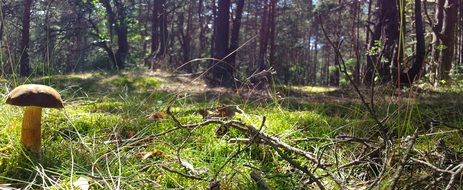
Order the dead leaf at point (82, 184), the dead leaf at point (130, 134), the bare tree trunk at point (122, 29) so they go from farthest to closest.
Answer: the bare tree trunk at point (122, 29) < the dead leaf at point (130, 134) < the dead leaf at point (82, 184)

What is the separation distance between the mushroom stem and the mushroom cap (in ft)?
0.52

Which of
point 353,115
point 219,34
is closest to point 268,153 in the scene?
point 353,115

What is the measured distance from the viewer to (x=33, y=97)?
1.86 meters

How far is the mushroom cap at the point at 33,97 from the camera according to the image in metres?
1.84

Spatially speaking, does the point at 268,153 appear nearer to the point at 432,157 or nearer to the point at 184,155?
the point at 184,155

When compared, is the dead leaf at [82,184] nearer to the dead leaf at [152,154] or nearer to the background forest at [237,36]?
the dead leaf at [152,154]

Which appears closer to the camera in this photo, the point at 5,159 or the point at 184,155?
the point at 5,159

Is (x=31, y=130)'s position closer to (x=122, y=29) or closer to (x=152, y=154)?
(x=152, y=154)

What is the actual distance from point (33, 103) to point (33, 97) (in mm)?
29

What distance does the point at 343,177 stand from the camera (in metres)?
1.66

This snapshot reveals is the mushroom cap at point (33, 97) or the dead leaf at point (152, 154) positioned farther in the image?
the dead leaf at point (152, 154)

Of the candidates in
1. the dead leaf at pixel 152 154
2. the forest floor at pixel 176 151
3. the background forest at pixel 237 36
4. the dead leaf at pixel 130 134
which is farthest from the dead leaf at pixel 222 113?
the dead leaf at pixel 152 154

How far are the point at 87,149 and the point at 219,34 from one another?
286 inches

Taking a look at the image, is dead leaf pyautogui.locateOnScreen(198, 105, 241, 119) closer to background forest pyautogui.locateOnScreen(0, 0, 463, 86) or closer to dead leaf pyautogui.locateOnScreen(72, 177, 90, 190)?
background forest pyautogui.locateOnScreen(0, 0, 463, 86)
